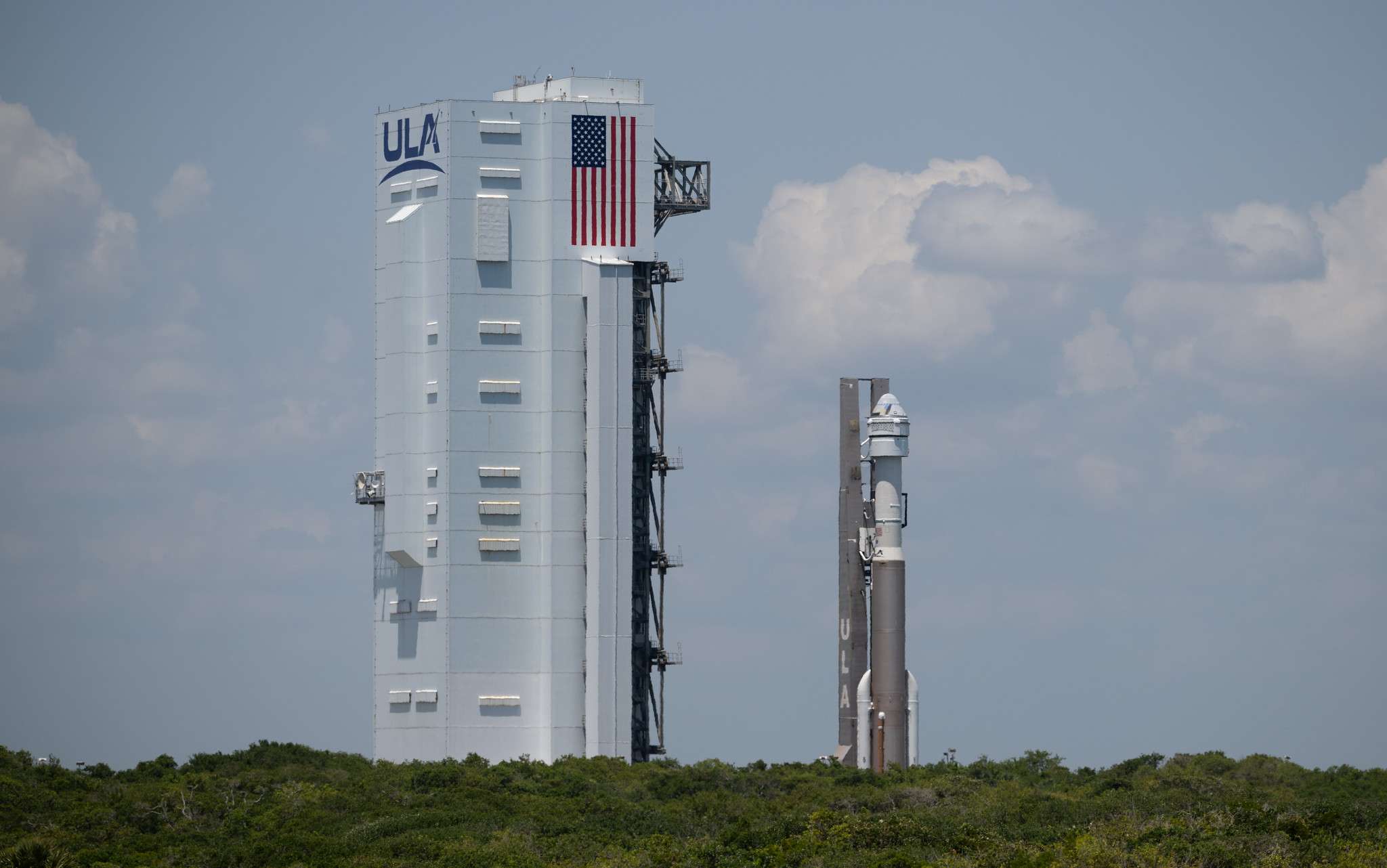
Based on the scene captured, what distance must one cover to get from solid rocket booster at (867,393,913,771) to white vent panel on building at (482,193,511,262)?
1504 cm

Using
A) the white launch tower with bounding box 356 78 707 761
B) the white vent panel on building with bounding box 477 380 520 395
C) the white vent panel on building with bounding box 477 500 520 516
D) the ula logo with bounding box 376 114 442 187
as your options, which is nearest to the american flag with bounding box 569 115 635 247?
the white launch tower with bounding box 356 78 707 761

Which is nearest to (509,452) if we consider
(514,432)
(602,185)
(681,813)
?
(514,432)

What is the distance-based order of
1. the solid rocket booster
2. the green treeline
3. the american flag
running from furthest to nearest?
1. the american flag
2. the solid rocket booster
3. the green treeline

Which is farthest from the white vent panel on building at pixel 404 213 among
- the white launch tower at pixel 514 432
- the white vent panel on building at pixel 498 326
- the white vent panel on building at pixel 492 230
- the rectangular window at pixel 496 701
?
the rectangular window at pixel 496 701

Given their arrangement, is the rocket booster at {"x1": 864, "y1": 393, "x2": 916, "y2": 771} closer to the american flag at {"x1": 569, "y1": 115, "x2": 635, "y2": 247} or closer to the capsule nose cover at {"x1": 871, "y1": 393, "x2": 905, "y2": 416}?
the capsule nose cover at {"x1": 871, "y1": 393, "x2": 905, "y2": 416}

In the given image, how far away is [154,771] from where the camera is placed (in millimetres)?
85625

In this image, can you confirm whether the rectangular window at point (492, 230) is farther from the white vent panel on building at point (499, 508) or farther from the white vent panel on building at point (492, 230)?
the white vent panel on building at point (499, 508)

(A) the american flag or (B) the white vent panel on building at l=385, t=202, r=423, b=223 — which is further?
(B) the white vent panel on building at l=385, t=202, r=423, b=223

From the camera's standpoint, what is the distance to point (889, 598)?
83.0 m

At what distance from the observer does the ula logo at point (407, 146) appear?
86312mm

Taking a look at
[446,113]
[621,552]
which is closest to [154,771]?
[621,552]

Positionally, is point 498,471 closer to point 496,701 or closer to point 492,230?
point 496,701

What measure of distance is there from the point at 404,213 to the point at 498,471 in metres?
10.4

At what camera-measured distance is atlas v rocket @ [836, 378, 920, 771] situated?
83000 millimetres
